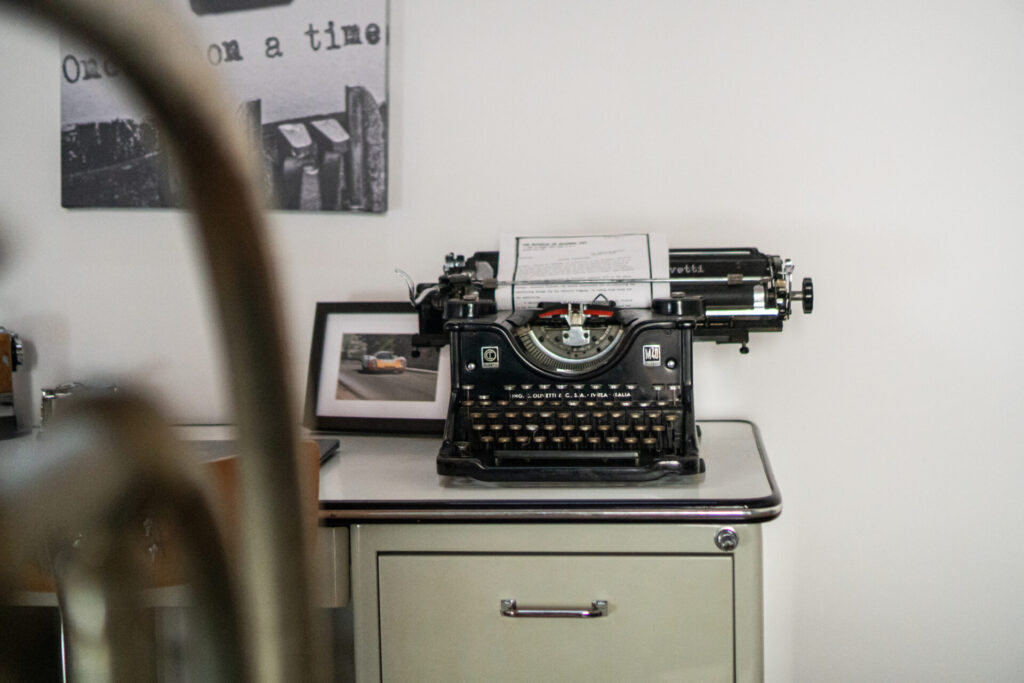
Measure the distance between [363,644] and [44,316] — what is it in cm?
124

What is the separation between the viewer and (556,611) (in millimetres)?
1297

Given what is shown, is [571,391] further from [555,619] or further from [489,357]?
[555,619]

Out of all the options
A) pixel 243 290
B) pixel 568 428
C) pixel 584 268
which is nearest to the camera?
pixel 243 290

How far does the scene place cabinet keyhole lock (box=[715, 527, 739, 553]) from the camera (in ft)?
4.14

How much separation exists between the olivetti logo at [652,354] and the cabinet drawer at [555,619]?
0.99 feet

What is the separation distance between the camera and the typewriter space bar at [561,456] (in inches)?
52.0

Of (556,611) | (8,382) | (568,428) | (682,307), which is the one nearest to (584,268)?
(682,307)

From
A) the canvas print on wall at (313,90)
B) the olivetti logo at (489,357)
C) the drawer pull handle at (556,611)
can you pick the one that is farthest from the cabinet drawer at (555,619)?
the canvas print on wall at (313,90)

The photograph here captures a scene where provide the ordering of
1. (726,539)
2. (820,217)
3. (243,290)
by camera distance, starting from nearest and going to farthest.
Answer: (243,290) < (726,539) < (820,217)

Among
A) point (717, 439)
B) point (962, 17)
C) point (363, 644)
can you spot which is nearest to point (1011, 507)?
point (717, 439)

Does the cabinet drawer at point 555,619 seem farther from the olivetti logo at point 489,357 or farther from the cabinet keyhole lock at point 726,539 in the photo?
the olivetti logo at point 489,357

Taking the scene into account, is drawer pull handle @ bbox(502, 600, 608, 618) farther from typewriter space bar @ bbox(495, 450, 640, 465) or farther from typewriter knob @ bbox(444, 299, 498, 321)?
typewriter knob @ bbox(444, 299, 498, 321)

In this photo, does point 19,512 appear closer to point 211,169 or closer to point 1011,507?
point 211,169

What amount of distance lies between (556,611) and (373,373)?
746 mm
